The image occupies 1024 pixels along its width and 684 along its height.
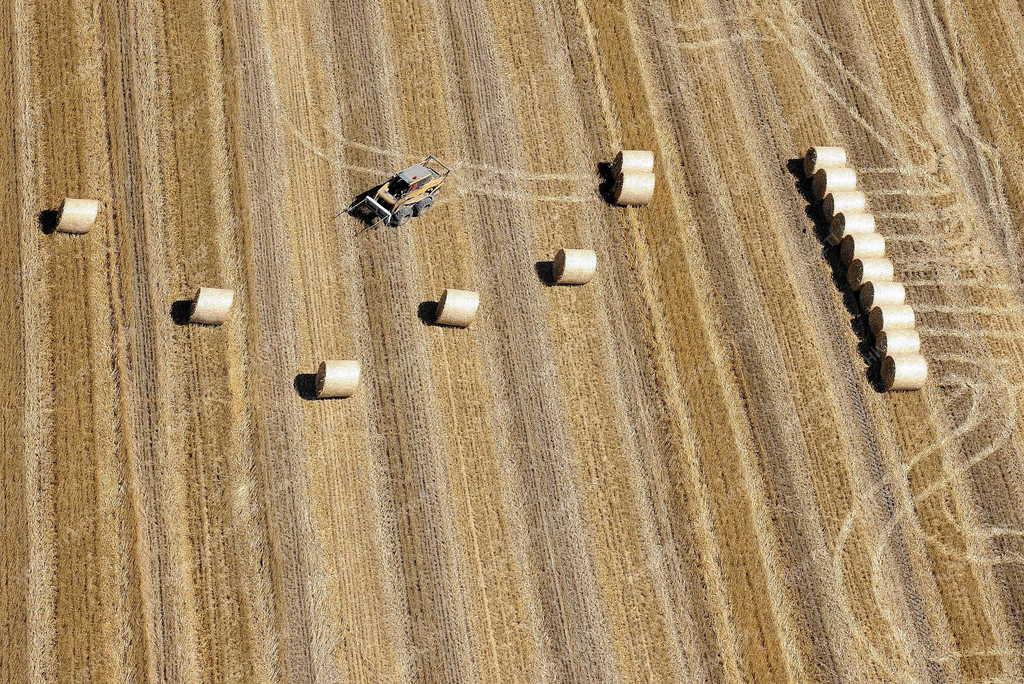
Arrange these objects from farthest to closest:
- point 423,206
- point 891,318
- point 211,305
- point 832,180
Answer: point 832,180
point 423,206
point 891,318
point 211,305

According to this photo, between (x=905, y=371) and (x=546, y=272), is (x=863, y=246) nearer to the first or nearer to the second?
(x=905, y=371)

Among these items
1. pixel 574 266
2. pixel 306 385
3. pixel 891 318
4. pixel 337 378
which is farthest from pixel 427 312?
pixel 891 318

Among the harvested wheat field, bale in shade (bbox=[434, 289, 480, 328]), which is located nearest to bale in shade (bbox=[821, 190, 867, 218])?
the harvested wheat field

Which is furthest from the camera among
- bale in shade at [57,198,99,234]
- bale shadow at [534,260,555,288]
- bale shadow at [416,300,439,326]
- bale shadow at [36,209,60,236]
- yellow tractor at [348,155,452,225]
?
bale shadow at [534,260,555,288]

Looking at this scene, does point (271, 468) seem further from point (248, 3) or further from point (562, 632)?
point (248, 3)

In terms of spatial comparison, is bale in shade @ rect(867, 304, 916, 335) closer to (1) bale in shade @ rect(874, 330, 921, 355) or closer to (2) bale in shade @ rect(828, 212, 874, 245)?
(1) bale in shade @ rect(874, 330, 921, 355)

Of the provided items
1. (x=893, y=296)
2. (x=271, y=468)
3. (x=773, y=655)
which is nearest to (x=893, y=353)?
(x=893, y=296)
